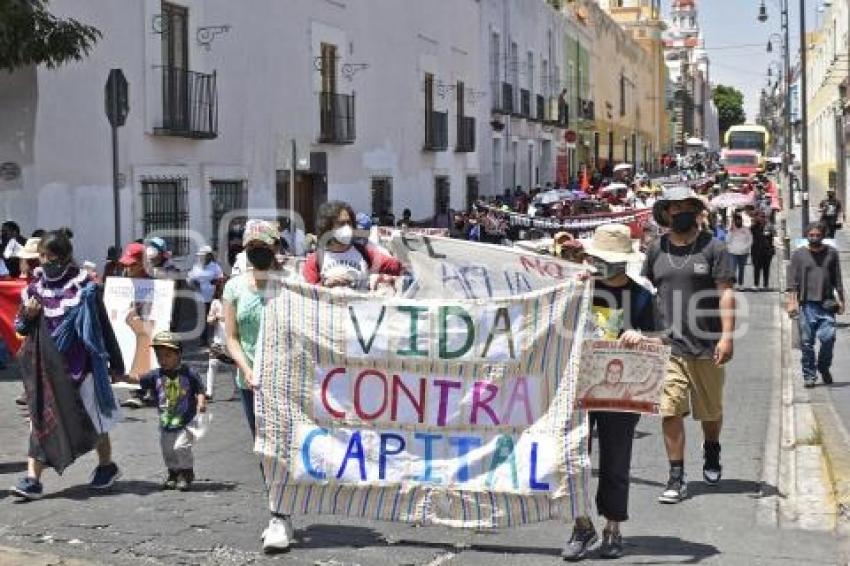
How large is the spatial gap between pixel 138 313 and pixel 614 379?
6.62 m

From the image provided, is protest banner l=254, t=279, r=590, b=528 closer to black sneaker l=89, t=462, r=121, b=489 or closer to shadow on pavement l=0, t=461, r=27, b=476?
black sneaker l=89, t=462, r=121, b=489

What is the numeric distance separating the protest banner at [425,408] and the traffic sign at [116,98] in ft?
32.5

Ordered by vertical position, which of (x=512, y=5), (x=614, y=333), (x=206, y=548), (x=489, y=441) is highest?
(x=512, y=5)

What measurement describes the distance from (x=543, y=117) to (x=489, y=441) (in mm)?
40675

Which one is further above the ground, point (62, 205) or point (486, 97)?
point (486, 97)

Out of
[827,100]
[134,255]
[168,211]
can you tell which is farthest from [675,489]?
[827,100]

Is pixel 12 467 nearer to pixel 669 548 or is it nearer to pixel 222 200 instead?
pixel 669 548

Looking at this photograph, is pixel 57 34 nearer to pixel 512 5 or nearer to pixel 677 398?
pixel 677 398

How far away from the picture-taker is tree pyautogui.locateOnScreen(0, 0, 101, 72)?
45.5 feet

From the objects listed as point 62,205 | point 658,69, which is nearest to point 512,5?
point 62,205

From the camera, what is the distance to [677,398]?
7.75 metres

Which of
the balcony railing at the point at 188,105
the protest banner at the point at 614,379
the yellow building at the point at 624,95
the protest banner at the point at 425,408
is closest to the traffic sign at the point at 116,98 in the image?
the balcony railing at the point at 188,105

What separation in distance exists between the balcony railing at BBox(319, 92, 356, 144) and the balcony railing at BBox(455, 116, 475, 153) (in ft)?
26.8

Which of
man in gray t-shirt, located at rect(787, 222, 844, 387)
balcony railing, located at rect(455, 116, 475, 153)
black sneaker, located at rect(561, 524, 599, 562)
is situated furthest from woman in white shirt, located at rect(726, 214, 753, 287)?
black sneaker, located at rect(561, 524, 599, 562)
